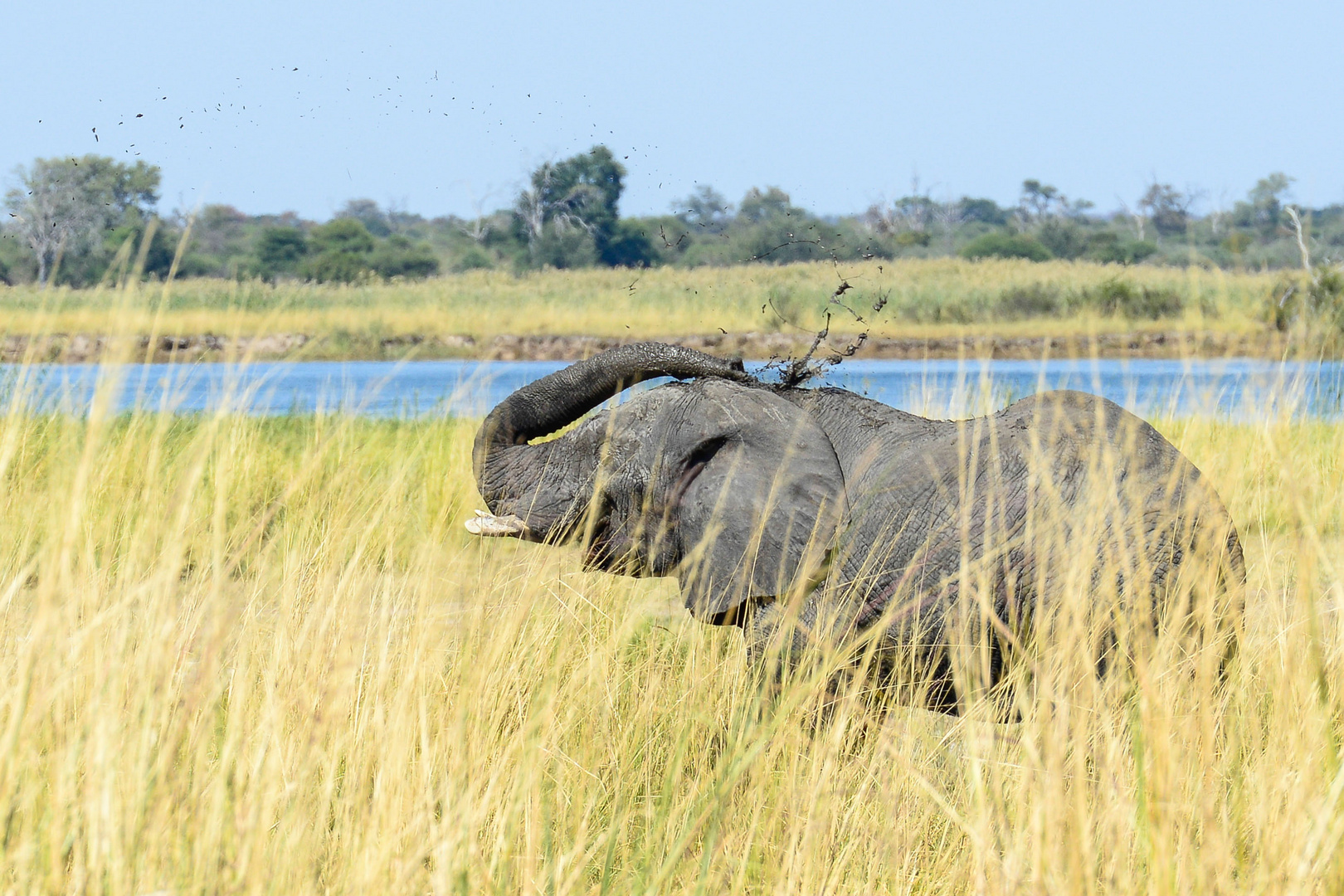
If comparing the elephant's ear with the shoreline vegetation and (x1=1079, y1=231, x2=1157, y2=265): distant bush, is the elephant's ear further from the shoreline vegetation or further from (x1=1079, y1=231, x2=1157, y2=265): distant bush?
(x1=1079, y1=231, x2=1157, y2=265): distant bush

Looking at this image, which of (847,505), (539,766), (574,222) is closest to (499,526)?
(847,505)

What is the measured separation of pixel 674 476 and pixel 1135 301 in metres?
29.4

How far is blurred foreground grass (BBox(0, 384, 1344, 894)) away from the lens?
5.61ft

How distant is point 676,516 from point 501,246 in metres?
41.5

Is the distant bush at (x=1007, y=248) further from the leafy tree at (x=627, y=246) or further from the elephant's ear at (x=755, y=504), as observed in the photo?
the elephant's ear at (x=755, y=504)

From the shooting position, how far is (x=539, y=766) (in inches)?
91.2

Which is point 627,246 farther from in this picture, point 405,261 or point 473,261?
point 405,261

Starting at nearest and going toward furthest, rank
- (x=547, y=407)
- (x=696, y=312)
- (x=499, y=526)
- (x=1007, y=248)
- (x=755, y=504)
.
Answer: (x=755, y=504), (x=499, y=526), (x=547, y=407), (x=696, y=312), (x=1007, y=248)

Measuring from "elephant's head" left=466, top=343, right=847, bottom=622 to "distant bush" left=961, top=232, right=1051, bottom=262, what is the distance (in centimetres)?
4869

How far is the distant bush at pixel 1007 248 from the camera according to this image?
50.4 metres

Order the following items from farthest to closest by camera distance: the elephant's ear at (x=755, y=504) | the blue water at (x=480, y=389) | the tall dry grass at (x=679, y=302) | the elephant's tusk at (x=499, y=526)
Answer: the tall dry grass at (x=679, y=302) < the elephant's tusk at (x=499, y=526) < the elephant's ear at (x=755, y=504) < the blue water at (x=480, y=389)

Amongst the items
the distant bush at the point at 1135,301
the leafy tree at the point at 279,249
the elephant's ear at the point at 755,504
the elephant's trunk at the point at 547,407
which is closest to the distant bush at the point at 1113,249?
the distant bush at the point at 1135,301

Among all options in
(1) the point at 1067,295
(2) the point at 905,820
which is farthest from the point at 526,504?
(1) the point at 1067,295

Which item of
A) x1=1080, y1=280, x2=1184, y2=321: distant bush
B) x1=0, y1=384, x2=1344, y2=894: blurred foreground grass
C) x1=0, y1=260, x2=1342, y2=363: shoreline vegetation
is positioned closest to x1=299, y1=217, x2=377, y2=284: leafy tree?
x1=0, y1=260, x2=1342, y2=363: shoreline vegetation
